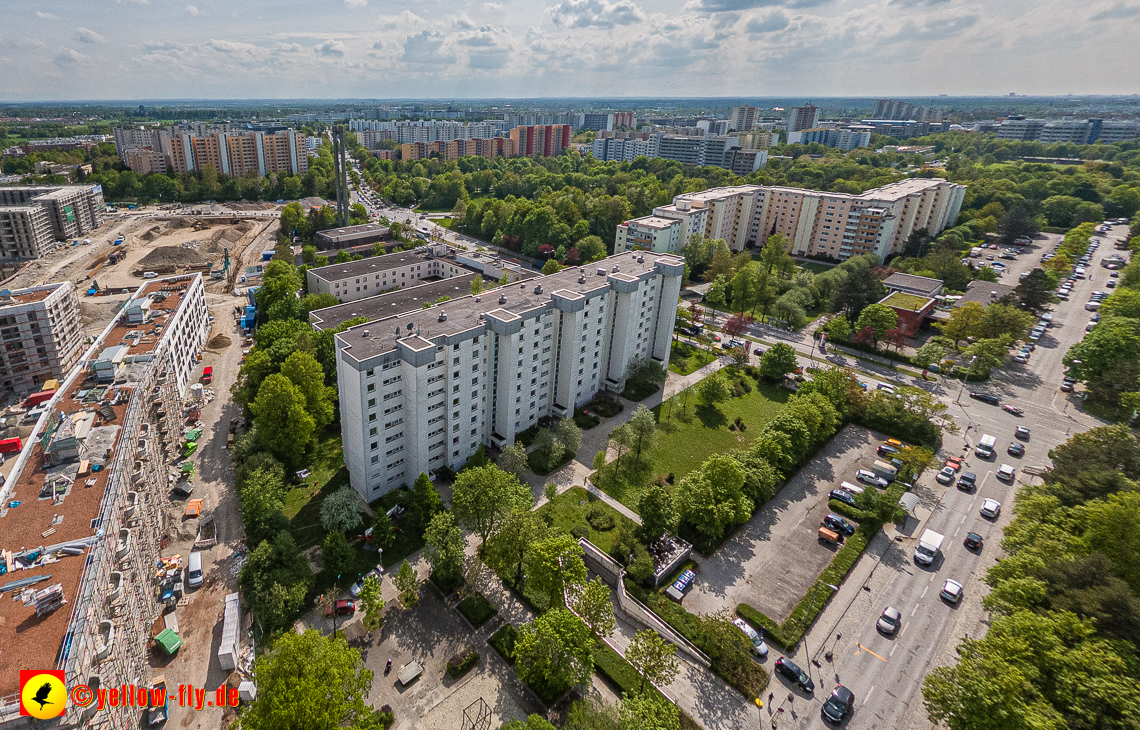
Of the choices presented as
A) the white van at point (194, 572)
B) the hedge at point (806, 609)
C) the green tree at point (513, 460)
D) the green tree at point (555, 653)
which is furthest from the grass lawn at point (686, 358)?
the white van at point (194, 572)

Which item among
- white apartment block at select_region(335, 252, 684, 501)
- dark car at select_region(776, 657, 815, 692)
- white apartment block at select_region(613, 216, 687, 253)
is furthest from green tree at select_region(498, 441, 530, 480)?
white apartment block at select_region(613, 216, 687, 253)

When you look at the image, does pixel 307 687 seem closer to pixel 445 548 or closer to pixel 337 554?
pixel 337 554

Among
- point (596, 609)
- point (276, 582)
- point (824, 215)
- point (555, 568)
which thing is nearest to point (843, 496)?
point (596, 609)

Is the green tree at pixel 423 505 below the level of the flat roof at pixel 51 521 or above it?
below

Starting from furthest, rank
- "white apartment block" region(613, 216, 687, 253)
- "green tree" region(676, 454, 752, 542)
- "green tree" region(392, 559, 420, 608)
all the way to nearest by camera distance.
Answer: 1. "white apartment block" region(613, 216, 687, 253)
2. "green tree" region(676, 454, 752, 542)
3. "green tree" region(392, 559, 420, 608)

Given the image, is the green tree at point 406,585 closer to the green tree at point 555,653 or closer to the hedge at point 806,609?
the green tree at point 555,653

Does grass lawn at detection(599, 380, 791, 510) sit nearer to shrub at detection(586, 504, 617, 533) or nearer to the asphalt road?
shrub at detection(586, 504, 617, 533)
